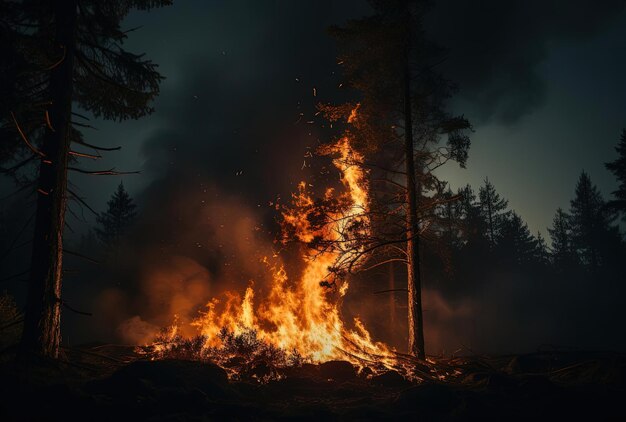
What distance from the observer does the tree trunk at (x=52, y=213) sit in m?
7.06

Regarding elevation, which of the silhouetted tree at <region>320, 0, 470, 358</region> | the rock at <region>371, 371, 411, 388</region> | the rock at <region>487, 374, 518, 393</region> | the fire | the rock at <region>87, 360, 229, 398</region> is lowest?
the rock at <region>371, 371, 411, 388</region>

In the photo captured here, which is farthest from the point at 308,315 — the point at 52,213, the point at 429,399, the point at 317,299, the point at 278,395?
the point at 52,213

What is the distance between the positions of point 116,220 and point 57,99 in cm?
5194

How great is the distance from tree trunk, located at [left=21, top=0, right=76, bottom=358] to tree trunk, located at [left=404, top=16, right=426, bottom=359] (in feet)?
29.3

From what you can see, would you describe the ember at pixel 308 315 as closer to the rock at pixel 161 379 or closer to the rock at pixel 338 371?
the rock at pixel 338 371

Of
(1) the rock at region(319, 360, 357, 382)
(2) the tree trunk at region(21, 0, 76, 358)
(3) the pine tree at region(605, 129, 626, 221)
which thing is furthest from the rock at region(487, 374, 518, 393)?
(3) the pine tree at region(605, 129, 626, 221)

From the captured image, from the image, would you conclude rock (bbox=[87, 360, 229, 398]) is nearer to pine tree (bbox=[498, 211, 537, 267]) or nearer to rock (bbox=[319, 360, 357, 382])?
rock (bbox=[319, 360, 357, 382])

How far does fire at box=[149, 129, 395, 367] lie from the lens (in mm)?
11227

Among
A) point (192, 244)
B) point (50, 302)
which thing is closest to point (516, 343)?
point (192, 244)

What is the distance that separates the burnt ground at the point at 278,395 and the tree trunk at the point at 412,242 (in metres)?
2.43

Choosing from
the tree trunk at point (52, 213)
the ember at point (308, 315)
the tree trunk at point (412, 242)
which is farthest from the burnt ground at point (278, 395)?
the tree trunk at point (412, 242)

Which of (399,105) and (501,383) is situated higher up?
(399,105)

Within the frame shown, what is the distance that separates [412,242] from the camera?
1159 cm

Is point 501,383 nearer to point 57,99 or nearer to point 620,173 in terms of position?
point 57,99
